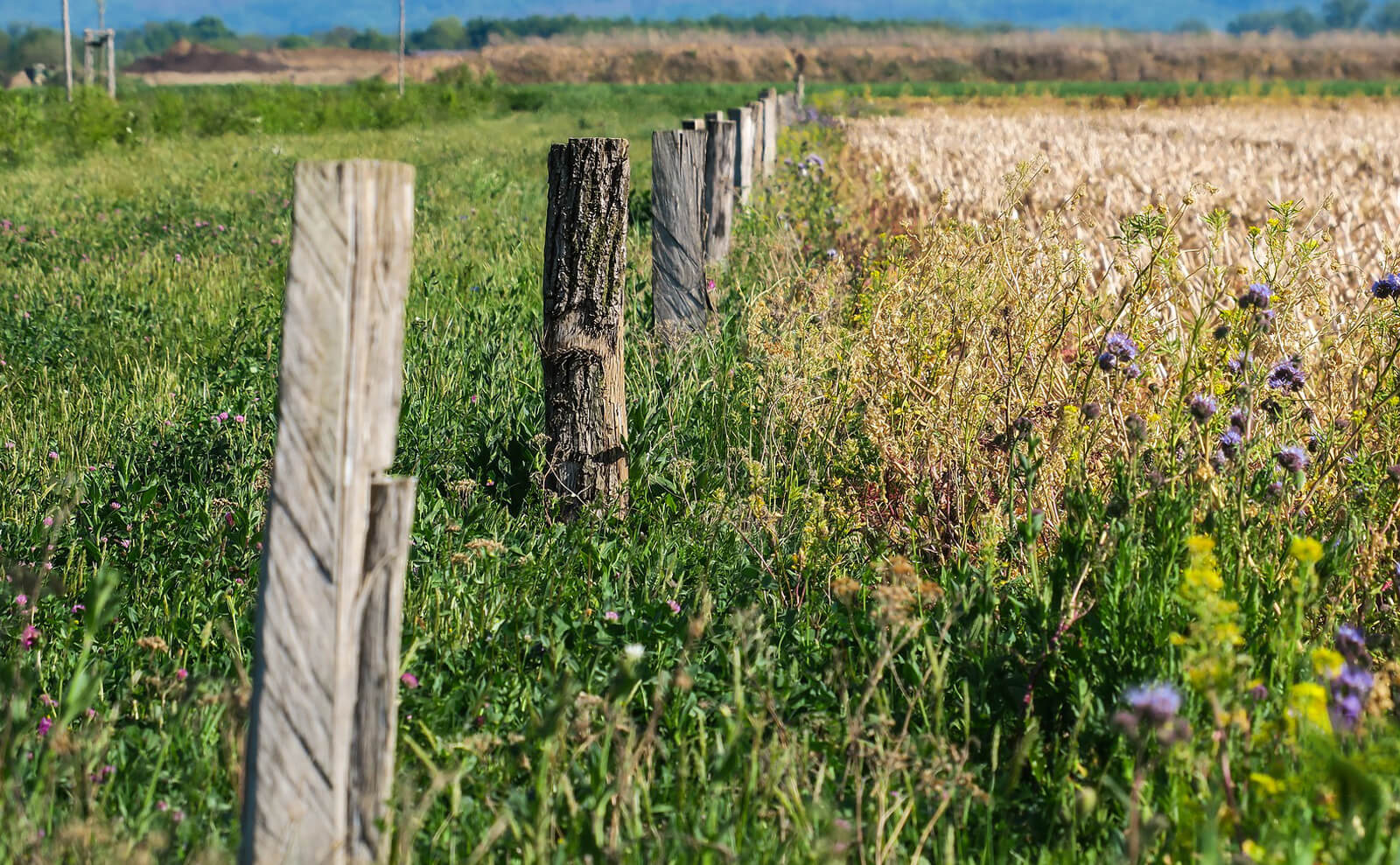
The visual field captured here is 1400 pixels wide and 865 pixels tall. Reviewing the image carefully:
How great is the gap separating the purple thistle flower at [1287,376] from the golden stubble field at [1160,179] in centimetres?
44

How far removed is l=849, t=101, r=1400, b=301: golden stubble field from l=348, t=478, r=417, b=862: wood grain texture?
89.6 inches

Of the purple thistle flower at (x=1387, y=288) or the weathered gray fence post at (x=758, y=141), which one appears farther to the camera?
the weathered gray fence post at (x=758, y=141)

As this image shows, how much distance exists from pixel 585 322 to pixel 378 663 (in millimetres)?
1982

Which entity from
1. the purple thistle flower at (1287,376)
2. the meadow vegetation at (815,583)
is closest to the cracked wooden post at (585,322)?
the meadow vegetation at (815,583)

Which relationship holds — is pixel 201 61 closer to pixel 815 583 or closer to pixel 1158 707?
pixel 815 583

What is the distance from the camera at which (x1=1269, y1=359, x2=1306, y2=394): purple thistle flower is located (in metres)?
2.90

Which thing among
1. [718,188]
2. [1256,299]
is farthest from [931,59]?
[1256,299]

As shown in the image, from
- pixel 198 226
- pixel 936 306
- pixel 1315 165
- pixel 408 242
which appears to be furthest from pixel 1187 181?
pixel 408 242

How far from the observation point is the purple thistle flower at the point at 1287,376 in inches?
114

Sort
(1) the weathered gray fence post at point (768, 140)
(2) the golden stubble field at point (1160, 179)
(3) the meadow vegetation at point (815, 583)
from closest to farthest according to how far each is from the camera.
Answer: (3) the meadow vegetation at point (815, 583) < (2) the golden stubble field at point (1160, 179) < (1) the weathered gray fence post at point (768, 140)

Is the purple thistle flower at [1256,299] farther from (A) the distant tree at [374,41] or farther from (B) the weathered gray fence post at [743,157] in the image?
(A) the distant tree at [374,41]

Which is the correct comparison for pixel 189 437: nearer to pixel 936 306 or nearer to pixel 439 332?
pixel 439 332

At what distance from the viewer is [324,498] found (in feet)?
5.39

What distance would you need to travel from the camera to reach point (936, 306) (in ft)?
13.4
